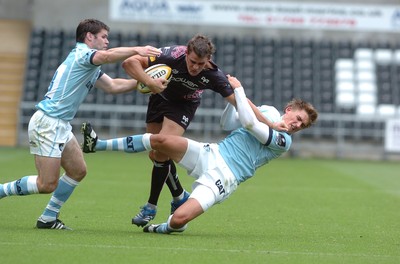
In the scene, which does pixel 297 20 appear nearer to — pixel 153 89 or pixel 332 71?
pixel 332 71

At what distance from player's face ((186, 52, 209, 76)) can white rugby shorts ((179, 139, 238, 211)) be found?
0.69 meters

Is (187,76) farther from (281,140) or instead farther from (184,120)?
(281,140)

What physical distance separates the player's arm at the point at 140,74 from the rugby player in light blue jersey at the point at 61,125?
13 millimetres

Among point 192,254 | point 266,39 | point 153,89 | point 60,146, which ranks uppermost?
point 266,39

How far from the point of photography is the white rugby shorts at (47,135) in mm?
8352

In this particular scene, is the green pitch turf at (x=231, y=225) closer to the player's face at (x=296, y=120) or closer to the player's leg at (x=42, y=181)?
the player's leg at (x=42, y=181)

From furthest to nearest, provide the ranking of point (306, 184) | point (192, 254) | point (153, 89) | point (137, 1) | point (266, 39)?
point (266, 39) < point (137, 1) < point (306, 184) < point (153, 89) < point (192, 254)

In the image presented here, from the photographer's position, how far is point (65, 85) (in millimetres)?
8430

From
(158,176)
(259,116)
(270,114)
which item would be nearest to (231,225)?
(158,176)

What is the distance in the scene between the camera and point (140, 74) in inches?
330

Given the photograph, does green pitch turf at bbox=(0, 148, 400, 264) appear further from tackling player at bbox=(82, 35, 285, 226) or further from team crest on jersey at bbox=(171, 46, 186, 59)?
team crest on jersey at bbox=(171, 46, 186, 59)

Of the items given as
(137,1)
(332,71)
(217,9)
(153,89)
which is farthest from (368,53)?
(153,89)

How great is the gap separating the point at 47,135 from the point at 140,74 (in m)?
1.05

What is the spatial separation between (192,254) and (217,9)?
18.6m
